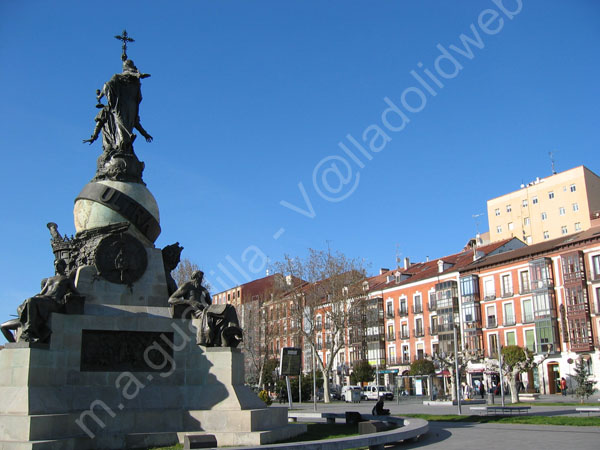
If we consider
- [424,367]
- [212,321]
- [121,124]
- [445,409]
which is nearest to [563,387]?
[424,367]

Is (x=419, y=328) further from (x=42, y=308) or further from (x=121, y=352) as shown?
(x=42, y=308)

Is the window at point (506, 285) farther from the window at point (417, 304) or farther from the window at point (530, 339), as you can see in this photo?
the window at point (417, 304)

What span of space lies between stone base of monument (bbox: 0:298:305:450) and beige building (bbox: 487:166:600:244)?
5293 centimetres

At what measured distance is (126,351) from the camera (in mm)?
13422

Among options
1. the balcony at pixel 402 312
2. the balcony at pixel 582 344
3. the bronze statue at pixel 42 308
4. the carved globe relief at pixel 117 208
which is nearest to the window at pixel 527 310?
the balcony at pixel 582 344

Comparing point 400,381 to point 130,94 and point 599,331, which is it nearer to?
point 599,331

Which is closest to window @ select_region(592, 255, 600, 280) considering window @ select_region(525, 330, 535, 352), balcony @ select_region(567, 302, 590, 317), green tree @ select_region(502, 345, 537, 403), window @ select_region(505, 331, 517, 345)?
balcony @ select_region(567, 302, 590, 317)

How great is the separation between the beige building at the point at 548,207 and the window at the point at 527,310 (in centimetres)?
1267

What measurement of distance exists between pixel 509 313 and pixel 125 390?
46.0 m

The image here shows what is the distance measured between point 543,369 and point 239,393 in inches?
1644

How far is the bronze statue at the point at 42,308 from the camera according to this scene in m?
12.5

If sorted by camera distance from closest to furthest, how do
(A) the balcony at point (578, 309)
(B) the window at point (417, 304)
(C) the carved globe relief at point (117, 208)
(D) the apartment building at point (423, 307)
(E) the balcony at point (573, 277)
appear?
(C) the carved globe relief at point (117, 208) < (A) the balcony at point (578, 309) < (E) the balcony at point (573, 277) < (D) the apartment building at point (423, 307) < (B) the window at point (417, 304)

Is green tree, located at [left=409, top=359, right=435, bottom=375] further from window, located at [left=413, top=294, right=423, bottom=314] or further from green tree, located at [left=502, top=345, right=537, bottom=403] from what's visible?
green tree, located at [left=502, top=345, right=537, bottom=403]

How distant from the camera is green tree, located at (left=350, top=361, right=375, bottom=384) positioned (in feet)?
202
